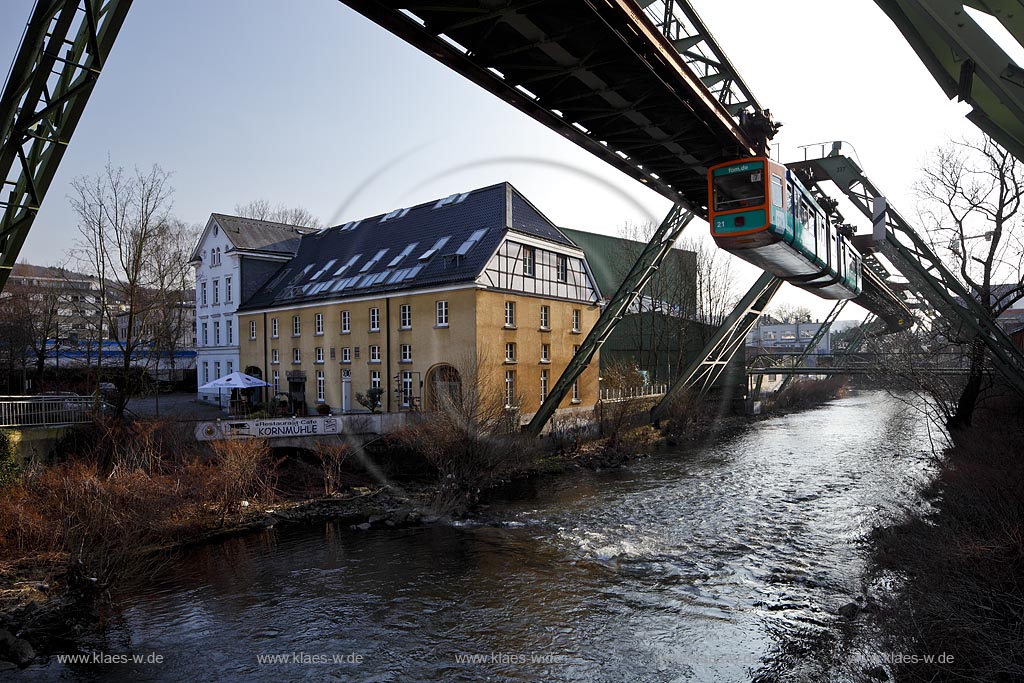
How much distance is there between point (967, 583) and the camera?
276 inches

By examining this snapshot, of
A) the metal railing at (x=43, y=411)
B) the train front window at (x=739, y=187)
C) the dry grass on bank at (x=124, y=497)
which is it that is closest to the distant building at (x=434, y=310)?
the dry grass on bank at (x=124, y=497)

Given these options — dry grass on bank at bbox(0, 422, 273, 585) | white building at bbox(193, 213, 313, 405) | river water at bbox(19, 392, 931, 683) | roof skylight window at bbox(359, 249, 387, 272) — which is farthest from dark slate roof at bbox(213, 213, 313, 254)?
river water at bbox(19, 392, 931, 683)

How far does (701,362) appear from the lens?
29062 mm

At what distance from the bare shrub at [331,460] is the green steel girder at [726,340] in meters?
16.1

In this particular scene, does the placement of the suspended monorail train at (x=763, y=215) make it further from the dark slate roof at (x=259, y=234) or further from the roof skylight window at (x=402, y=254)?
the dark slate roof at (x=259, y=234)

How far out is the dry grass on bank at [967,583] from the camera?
6094 mm

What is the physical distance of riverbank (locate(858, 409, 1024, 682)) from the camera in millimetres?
6148

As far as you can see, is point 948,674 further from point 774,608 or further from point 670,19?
point 670,19

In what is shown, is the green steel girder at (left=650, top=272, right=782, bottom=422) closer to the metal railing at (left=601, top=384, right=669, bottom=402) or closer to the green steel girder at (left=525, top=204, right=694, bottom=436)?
the metal railing at (left=601, top=384, right=669, bottom=402)

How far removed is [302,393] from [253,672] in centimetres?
2209

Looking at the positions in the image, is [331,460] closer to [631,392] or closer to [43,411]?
[43,411]

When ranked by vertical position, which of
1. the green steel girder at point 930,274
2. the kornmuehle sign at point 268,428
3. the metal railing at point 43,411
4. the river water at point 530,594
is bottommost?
the river water at point 530,594

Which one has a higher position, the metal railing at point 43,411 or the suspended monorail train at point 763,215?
the suspended monorail train at point 763,215

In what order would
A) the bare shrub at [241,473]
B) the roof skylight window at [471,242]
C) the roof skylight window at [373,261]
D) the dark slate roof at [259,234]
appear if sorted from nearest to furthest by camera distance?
1. the bare shrub at [241,473]
2. the roof skylight window at [471,242]
3. the roof skylight window at [373,261]
4. the dark slate roof at [259,234]
